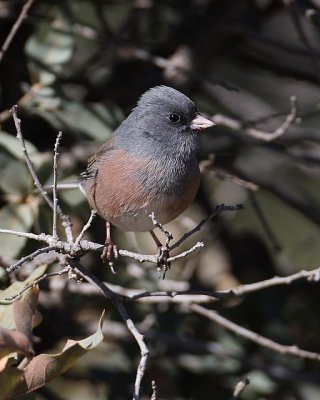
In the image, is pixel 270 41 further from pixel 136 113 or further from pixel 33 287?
pixel 33 287

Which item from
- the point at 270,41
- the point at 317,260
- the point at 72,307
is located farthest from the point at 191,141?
the point at 317,260

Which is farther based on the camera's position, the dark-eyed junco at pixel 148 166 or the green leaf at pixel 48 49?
the green leaf at pixel 48 49

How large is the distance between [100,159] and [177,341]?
85 cm

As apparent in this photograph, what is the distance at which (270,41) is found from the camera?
12.1 ft

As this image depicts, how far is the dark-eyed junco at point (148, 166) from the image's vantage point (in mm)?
3074

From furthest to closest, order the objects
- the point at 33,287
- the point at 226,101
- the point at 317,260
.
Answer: the point at 317,260, the point at 226,101, the point at 33,287

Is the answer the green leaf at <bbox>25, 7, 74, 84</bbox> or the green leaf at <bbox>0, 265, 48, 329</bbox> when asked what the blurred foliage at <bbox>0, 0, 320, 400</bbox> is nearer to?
the green leaf at <bbox>25, 7, 74, 84</bbox>

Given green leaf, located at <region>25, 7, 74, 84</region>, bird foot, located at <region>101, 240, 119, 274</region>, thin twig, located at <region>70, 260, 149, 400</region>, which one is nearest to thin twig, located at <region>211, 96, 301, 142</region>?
green leaf, located at <region>25, 7, 74, 84</region>

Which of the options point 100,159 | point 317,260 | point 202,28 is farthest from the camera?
point 317,260

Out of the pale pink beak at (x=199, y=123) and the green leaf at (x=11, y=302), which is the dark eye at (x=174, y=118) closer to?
the pale pink beak at (x=199, y=123)

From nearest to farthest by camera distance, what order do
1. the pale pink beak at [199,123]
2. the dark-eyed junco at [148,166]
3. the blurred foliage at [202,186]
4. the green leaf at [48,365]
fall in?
1. the green leaf at [48,365]
2. the dark-eyed junco at [148,166]
3. the pale pink beak at [199,123]
4. the blurred foliage at [202,186]

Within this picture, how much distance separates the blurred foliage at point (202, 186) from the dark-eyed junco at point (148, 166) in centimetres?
18

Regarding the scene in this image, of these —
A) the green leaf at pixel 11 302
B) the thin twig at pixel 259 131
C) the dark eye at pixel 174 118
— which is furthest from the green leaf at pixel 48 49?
the green leaf at pixel 11 302

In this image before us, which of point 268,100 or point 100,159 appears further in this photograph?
point 268,100
